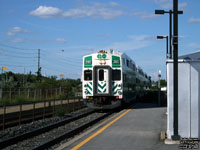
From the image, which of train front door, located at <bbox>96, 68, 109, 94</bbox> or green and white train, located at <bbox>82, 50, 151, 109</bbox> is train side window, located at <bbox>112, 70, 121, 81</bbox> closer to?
green and white train, located at <bbox>82, 50, 151, 109</bbox>

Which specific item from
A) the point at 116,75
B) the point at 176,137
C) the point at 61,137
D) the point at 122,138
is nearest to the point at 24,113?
the point at 61,137

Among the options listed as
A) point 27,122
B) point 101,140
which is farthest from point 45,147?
point 27,122

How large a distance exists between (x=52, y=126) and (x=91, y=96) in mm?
6795

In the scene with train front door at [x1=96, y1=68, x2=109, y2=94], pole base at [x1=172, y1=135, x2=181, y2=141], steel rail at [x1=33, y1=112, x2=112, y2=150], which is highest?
train front door at [x1=96, y1=68, x2=109, y2=94]

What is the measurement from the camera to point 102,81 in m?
20.8

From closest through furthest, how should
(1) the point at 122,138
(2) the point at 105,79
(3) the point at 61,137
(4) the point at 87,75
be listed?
(1) the point at 122,138 < (3) the point at 61,137 < (2) the point at 105,79 < (4) the point at 87,75

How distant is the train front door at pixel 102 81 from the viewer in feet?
67.7

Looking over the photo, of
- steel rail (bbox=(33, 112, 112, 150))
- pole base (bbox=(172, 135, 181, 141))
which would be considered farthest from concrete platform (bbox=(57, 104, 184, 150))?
steel rail (bbox=(33, 112, 112, 150))

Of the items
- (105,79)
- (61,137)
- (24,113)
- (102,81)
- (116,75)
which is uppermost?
(116,75)

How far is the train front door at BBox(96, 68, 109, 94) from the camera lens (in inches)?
812

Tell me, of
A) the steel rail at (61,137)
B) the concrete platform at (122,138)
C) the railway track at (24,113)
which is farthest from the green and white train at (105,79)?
the concrete platform at (122,138)

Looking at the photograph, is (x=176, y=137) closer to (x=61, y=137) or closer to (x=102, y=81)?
(x=61, y=137)

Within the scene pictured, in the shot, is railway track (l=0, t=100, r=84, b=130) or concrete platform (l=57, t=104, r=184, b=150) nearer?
concrete platform (l=57, t=104, r=184, b=150)

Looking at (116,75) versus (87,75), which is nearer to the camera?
(116,75)
